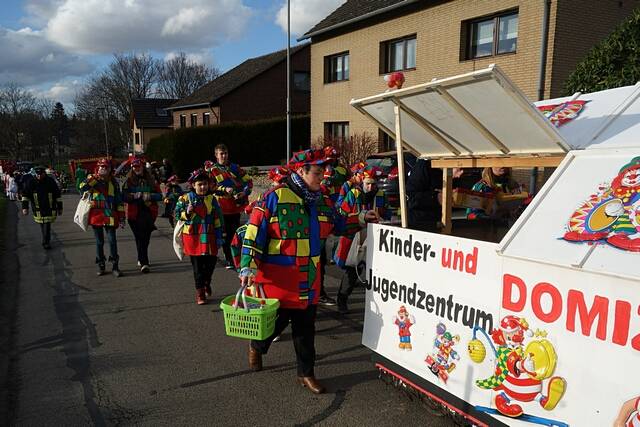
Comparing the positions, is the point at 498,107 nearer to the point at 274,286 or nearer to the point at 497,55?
the point at 274,286

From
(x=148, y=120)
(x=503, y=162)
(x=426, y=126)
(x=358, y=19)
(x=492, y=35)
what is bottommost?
(x=503, y=162)

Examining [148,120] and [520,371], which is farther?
[148,120]

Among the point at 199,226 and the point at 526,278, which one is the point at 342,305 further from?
the point at 526,278

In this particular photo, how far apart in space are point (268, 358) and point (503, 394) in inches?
89.1

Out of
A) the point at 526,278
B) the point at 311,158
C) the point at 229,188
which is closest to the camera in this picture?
the point at 526,278

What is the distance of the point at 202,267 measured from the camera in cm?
578

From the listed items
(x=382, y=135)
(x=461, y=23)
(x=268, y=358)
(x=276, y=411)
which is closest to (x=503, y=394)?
(x=276, y=411)

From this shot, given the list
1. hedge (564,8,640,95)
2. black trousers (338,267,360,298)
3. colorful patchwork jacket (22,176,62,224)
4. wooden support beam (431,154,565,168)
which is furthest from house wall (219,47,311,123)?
wooden support beam (431,154,565,168)

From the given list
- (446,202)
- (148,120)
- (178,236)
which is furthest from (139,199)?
(148,120)

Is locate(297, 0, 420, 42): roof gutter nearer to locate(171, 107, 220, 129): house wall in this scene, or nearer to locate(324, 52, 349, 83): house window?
locate(324, 52, 349, 83): house window

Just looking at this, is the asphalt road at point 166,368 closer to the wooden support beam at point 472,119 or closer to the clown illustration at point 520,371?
the clown illustration at point 520,371

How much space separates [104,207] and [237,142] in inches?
790

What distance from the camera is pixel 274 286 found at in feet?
11.9

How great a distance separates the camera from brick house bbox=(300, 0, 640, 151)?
11531 millimetres
